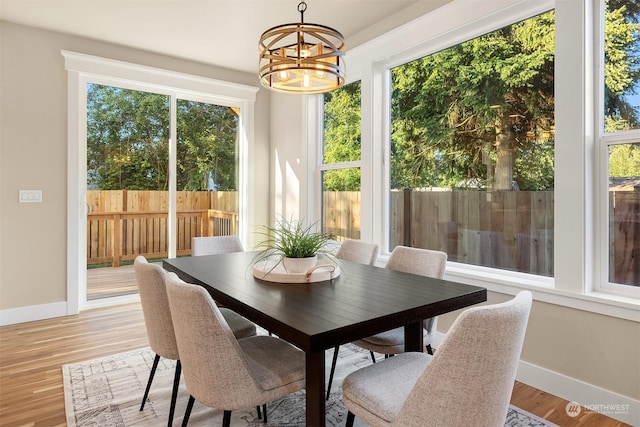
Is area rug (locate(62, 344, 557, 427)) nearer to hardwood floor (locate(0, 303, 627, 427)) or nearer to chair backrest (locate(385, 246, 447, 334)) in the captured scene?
hardwood floor (locate(0, 303, 627, 427))

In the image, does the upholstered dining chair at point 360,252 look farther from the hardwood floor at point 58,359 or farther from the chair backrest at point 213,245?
the hardwood floor at point 58,359

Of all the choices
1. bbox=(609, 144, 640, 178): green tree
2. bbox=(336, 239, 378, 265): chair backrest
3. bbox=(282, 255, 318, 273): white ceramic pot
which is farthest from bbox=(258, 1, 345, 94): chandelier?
bbox=(609, 144, 640, 178): green tree

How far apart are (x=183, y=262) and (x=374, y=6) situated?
2534 mm

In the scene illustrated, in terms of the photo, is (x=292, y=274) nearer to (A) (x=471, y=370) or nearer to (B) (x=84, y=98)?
(A) (x=471, y=370)

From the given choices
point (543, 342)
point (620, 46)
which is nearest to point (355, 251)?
point (543, 342)

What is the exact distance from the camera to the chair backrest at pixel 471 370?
3.22 ft

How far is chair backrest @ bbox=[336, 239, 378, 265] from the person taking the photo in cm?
256

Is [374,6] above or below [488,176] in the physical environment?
above

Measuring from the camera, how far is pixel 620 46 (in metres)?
2.04

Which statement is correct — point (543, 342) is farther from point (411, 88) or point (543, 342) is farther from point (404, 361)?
point (411, 88)

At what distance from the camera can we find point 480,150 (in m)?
2.75

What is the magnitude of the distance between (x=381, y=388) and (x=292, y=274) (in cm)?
68

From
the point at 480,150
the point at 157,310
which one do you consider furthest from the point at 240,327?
the point at 480,150

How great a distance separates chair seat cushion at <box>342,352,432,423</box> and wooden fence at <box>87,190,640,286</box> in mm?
1384
